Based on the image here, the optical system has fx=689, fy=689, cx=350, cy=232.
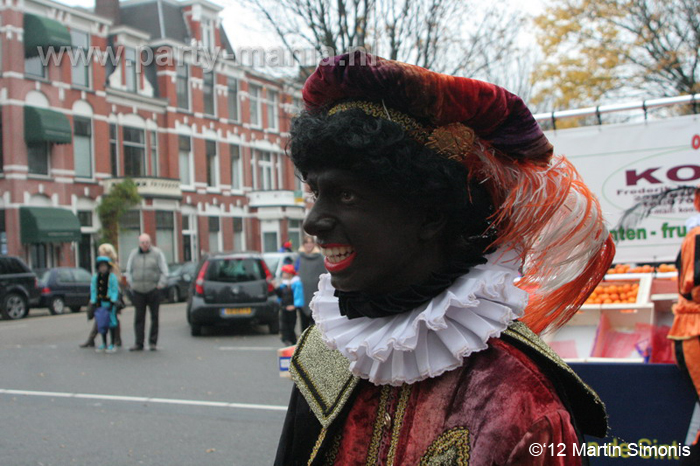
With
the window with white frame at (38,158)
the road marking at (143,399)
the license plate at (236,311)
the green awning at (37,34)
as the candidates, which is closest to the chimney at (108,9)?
the green awning at (37,34)

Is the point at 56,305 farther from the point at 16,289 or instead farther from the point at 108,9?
the point at 108,9

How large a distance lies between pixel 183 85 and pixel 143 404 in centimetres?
2735

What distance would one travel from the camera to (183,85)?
32.2 meters

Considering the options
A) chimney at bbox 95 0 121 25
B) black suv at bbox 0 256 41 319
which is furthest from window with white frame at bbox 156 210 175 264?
black suv at bbox 0 256 41 319

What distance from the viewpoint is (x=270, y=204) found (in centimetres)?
3594

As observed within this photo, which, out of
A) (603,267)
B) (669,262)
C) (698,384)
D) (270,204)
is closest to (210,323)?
(669,262)

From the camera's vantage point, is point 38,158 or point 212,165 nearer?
point 38,158

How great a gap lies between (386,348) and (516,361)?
0.88 ft

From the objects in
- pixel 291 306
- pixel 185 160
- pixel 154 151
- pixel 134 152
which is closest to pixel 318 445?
pixel 291 306

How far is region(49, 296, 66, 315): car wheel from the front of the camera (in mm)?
18766

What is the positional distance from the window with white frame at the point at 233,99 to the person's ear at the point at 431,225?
34558mm

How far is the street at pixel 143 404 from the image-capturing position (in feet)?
17.2

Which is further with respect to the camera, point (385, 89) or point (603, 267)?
point (603, 267)

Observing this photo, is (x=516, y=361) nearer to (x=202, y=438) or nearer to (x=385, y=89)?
(x=385, y=89)
